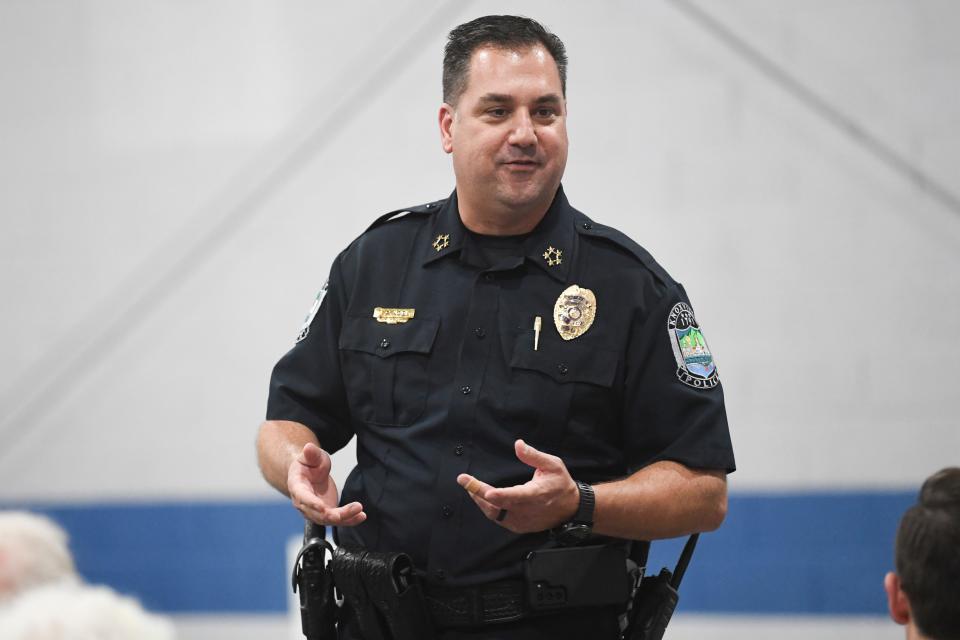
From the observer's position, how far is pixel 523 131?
1932mm

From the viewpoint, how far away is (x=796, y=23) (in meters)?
3.40

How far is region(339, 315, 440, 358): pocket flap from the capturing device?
1.98 metres

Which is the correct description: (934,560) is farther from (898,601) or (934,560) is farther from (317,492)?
(317,492)

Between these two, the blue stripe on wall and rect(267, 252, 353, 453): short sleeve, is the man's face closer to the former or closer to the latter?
rect(267, 252, 353, 453): short sleeve

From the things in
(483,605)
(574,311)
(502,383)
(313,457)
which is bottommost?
(483,605)

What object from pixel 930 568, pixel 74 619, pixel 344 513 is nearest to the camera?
pixel 74 619

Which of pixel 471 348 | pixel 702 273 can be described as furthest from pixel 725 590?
pixel 471 348

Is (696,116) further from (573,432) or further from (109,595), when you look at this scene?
(109,595)

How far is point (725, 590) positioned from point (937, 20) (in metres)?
1.72

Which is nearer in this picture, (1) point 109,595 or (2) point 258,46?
(1) point 109,595

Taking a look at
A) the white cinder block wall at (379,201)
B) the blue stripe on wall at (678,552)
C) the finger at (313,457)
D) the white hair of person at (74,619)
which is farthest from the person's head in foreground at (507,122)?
the blue stripe on wall at (678,552)

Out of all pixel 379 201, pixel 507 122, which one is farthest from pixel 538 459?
pixel 379 201

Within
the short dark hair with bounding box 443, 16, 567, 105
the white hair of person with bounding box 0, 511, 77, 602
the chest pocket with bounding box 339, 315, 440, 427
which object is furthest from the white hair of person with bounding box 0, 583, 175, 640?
the short dark hair with bounding box 443, 16, 567, 105

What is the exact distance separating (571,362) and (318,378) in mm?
469
